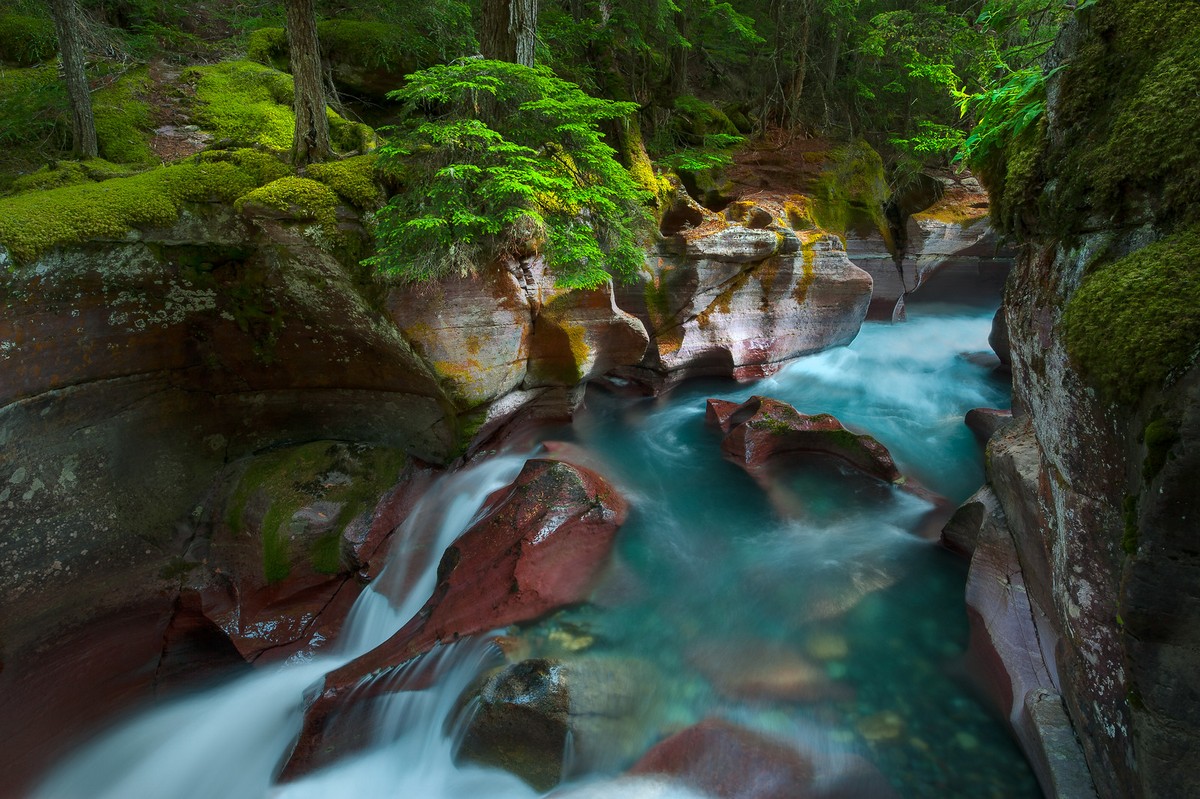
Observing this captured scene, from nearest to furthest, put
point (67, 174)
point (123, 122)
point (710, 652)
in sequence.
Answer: point (710, 652) < point (67, 174) < point (123, 122)

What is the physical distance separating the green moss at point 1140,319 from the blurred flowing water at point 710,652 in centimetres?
293

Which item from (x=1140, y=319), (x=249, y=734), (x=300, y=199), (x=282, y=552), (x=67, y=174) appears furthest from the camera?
(x=282, y=552)

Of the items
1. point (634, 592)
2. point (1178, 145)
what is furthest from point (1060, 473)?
point (634, 592)

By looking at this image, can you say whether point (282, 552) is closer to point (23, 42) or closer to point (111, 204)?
point (111, 204)

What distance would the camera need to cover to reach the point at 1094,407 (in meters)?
2.95

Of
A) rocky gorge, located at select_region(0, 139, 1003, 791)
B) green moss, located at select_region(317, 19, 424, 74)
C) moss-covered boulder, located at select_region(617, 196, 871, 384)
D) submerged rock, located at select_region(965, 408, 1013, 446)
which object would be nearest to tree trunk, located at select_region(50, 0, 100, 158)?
rocky gorge, located at select_region(0, 139, 1003, 791)

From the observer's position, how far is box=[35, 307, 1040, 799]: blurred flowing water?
13.7ft

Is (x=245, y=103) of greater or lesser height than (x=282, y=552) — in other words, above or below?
above

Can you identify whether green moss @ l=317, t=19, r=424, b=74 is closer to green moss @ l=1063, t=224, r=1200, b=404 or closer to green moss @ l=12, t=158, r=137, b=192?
green moss @ l=12, t=158, r=137, b=192

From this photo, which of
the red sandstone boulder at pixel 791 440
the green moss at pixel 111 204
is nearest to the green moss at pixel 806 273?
the red sandstone boulder at pixel 791 440

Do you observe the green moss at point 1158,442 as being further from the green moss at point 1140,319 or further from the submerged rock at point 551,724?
the submerged rock at point 551,724

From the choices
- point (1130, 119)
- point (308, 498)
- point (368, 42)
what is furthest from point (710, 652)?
point (368, 42)

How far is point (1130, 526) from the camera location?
257cm

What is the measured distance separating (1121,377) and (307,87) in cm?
744
